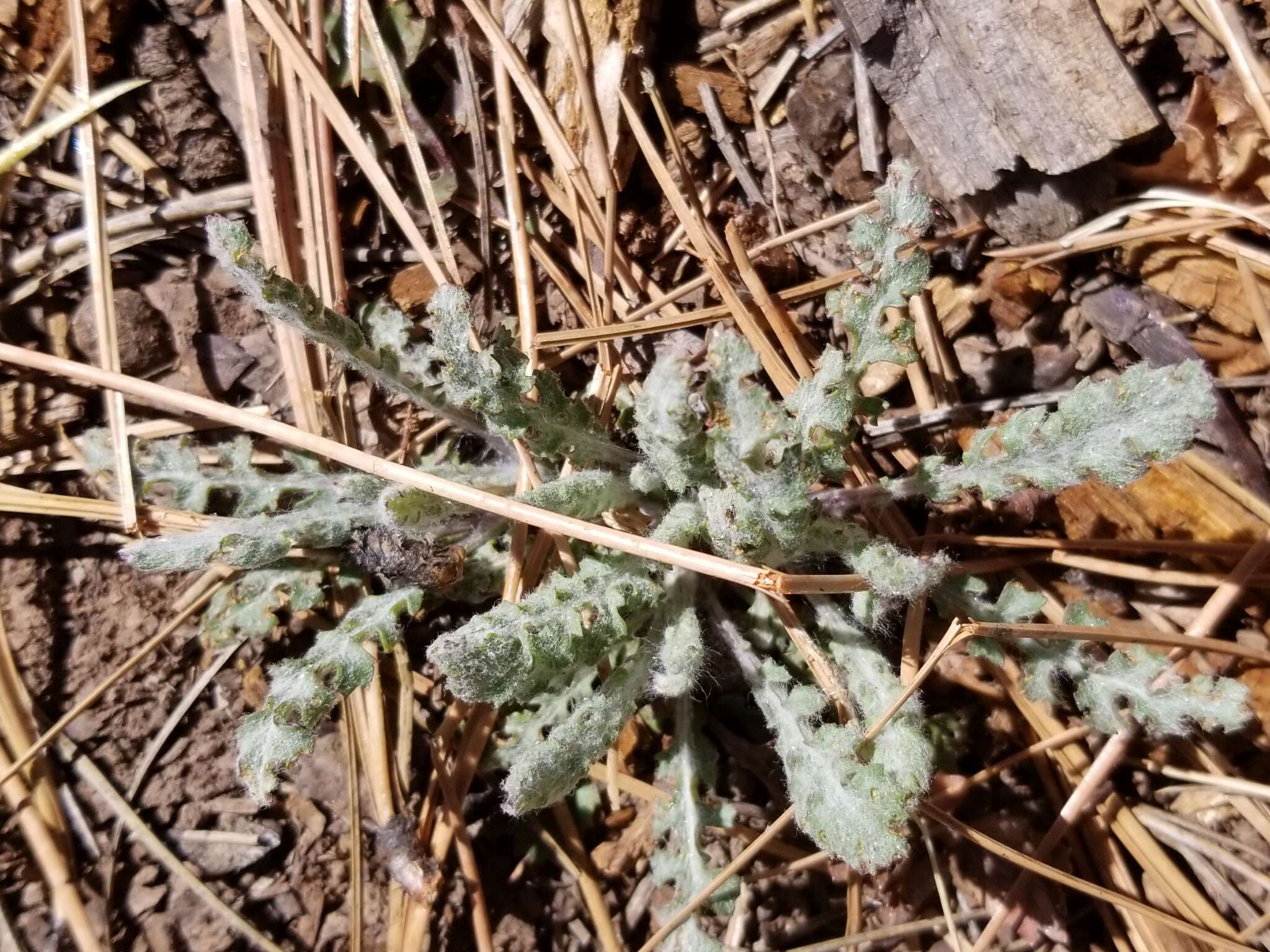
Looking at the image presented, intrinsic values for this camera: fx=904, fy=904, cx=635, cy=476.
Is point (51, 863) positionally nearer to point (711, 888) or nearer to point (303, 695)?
point (303, 695)

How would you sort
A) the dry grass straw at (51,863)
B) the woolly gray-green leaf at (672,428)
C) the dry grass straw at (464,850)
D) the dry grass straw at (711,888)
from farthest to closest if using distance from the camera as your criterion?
the dry grass straw at (464,850) → the dry grass straw at (51,863) → the dry grass straw at (711,888) → the woolly gray-green leaf at (672,428)

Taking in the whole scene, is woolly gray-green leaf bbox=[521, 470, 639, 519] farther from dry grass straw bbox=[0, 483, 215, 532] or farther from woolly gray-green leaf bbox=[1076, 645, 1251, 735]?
woolly gray-green leaf bbox=[1076, 645, 1251, 735]

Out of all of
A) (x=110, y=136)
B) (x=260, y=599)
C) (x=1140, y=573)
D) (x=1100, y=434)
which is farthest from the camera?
(x=110, y=136)

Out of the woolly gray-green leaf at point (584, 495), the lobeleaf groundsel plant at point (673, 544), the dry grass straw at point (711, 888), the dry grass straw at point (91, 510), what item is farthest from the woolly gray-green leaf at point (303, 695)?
the dry grass straw at point (711, 888)

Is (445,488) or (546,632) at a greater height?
(445,488)

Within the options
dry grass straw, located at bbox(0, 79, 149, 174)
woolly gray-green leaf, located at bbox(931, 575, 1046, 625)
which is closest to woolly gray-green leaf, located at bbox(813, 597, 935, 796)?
woolly gray-green leaf, located at bbox(931, 575, 1046, 625)

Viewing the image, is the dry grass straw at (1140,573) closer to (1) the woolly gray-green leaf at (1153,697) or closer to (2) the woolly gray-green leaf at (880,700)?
(1) the woolly gray-green leaf at (1153,697)

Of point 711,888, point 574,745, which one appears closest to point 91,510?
point 574,745

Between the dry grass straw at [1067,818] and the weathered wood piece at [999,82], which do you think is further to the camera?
the dry grass straw at [1067,818]
